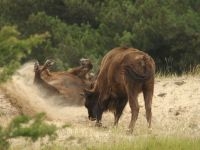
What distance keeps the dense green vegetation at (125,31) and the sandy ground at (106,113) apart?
27.7 ft

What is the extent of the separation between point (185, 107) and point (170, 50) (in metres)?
12.3

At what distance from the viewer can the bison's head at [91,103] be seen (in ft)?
52.8

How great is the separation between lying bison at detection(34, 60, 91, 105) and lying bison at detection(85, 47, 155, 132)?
1.46 m

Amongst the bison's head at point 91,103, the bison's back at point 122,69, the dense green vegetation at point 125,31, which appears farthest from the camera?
the dense green vegetation at point 125,31

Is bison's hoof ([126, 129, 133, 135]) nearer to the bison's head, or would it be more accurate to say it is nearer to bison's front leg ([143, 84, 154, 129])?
bison's front leg ([143, 84, 154, 129])

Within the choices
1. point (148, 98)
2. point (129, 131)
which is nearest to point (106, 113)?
point (148, 98)

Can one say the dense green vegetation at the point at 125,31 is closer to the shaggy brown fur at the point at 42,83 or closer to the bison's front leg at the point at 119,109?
the shaggy brown fur at the point at 42,83

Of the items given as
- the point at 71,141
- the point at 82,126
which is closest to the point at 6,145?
the point at 71,141

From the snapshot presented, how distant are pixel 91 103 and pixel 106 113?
0.80m

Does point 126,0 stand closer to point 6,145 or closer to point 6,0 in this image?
point 6,0

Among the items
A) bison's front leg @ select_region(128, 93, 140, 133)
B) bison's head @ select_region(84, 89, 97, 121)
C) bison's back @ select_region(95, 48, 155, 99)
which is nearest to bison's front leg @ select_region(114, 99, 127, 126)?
bison's back @ select_region(95, 48, 155, 99)

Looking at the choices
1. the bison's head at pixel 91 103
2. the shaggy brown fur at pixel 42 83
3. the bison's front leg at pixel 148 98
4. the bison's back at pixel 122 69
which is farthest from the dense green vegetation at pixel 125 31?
the bison's front leg at pixel 148 98

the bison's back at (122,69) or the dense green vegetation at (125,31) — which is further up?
the bison's back at (122,69)

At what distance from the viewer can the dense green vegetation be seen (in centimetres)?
2778
